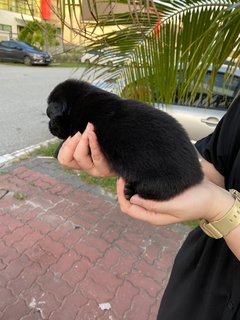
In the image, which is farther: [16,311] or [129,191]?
[16,311]

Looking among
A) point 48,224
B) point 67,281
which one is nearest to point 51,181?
point 48,224

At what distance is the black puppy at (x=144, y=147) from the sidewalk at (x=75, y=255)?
178 cm

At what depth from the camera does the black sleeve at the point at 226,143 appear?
3.79ft

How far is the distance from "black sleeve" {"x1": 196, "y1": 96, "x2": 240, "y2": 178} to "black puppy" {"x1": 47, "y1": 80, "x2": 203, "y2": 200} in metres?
0.36

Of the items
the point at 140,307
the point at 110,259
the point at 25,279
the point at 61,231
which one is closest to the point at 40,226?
the point at 61,231

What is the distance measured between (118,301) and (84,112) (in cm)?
192

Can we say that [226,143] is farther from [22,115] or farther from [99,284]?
[22,115]

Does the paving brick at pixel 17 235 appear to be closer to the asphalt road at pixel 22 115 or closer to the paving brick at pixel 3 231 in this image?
the paving brick at pixel 3 231

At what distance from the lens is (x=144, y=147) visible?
2.58ft

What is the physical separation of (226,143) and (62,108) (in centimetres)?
62

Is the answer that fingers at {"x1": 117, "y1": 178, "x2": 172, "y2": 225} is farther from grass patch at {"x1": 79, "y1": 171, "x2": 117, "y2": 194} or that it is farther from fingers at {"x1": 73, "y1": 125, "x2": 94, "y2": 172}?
grass patch at {"x1": 79, "y1": 171, "x2": 117, "y2": 194}

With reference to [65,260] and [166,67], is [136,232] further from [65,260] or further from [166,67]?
[166,67]

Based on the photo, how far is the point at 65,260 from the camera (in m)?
2.71

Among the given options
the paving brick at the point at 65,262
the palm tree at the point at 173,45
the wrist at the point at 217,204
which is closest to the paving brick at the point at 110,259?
the paving brick at the point at 65,262
